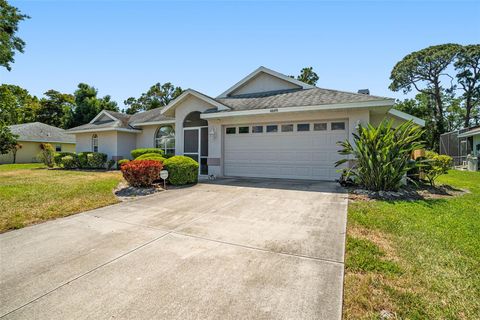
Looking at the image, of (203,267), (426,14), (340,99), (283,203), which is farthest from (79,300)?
(426,14)

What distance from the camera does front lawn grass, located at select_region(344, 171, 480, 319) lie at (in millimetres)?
2197

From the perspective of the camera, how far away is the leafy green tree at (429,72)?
30.3 m

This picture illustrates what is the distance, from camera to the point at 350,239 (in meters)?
3.83

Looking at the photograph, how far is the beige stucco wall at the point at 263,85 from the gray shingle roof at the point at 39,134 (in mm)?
22330

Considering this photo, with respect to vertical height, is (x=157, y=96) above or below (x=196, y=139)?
above

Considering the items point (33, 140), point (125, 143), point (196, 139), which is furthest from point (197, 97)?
point (33, 140)

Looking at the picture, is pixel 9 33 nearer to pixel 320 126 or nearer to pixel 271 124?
pixel 271 124

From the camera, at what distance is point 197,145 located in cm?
1270

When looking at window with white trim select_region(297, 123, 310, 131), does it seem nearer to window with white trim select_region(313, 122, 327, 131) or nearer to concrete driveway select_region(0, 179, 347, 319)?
window with white trim select_region(313, 122, 327, 131)

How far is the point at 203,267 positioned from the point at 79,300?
1368 mm

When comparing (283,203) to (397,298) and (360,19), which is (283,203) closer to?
(397,298)

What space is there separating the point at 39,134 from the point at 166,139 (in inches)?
849

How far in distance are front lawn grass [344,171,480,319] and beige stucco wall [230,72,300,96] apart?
10.1 meters

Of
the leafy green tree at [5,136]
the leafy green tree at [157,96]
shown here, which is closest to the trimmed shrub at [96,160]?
the leafy green tree at [5,136]
